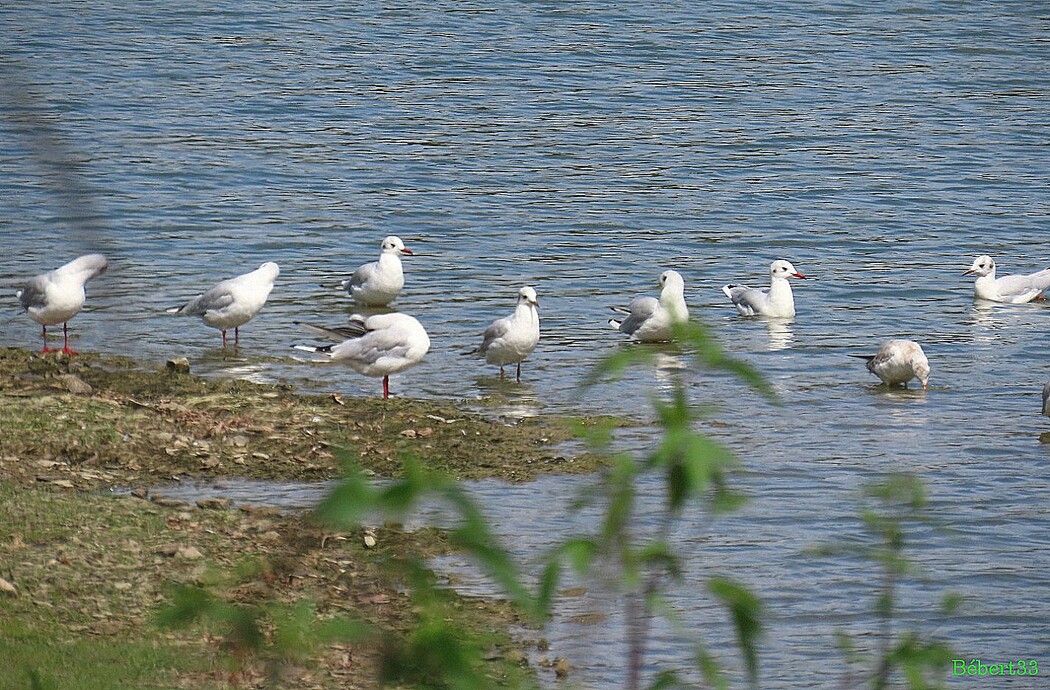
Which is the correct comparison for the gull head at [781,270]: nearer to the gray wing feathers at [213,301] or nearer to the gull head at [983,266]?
the gull head at [983,266]

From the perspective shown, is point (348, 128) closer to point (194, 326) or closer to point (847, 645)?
point (194, 326)

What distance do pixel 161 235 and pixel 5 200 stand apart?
5.46ft

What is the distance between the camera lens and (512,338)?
11727 mm

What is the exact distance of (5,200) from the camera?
1602 centimetres

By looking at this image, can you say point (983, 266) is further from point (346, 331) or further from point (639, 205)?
point (346, 331)

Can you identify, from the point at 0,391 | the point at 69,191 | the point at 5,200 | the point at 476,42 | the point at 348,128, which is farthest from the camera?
the point at 476,42

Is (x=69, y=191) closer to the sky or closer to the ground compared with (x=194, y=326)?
closer to the sky

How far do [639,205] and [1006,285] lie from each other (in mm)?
5033

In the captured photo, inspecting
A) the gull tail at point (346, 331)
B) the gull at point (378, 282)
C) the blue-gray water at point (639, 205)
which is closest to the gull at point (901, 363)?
the blue-gray water at point (639, 205)

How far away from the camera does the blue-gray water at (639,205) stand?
811 centimetres

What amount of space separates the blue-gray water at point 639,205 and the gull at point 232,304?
0.29 m

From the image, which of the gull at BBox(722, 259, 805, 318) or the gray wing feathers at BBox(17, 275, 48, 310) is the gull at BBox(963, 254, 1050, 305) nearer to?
the gull at BBox(722, 259, 805, 318)

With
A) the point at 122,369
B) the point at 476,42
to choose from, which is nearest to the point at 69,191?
the point at 122,369

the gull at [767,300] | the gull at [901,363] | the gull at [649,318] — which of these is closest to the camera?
the gull at [901,363]
